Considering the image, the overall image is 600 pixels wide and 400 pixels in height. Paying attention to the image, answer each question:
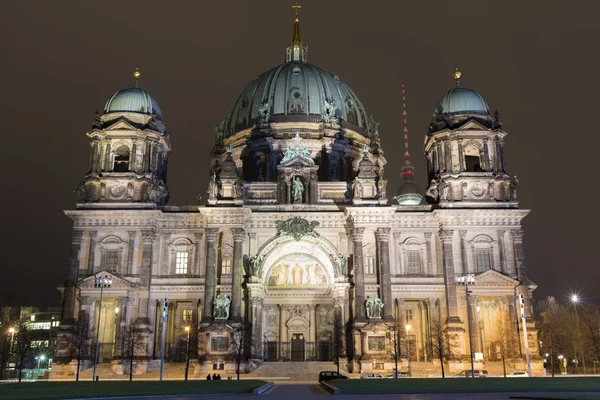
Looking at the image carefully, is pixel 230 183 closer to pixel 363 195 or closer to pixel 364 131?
pixel 363 195

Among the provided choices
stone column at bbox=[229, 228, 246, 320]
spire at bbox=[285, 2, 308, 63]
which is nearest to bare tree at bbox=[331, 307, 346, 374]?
stone column at bbox=[229, 228, 246, 320]

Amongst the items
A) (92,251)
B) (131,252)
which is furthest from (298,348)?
(92,251)

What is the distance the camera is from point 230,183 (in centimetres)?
6119

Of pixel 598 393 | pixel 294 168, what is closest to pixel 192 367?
pixel 294 168

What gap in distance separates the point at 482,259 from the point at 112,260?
36032mm

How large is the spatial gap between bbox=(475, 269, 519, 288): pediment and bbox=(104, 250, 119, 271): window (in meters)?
34.5

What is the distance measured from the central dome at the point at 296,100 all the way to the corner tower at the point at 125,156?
1510 cm

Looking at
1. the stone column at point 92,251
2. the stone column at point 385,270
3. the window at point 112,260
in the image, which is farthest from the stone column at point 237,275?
the stone column at point 92,251

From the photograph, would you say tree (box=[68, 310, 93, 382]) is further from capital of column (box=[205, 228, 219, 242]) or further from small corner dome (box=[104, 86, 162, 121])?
small corner dome (box=[104, 86, 162, 121])

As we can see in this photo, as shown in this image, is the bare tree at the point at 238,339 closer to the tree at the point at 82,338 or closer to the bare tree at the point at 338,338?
the bare tree at the point at 338,338

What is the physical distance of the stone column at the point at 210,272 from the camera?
5734 cm

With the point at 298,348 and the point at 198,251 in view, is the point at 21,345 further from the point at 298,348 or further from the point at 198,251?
the point at 298,348

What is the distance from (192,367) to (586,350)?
56576mm

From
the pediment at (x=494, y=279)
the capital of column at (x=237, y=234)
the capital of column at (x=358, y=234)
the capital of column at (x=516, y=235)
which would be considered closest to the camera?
the pediment at (x=494, y=279)
